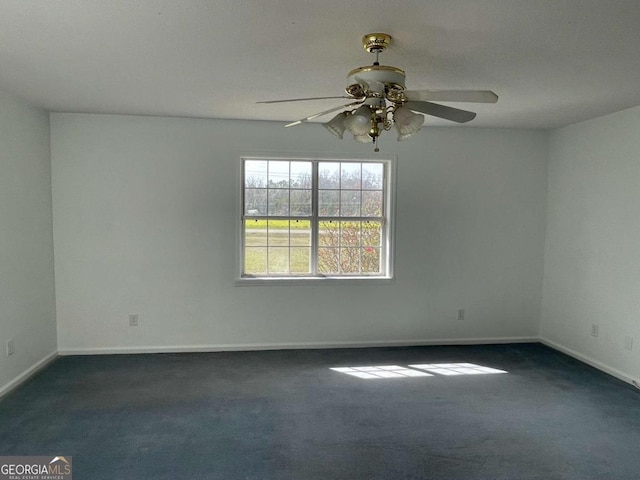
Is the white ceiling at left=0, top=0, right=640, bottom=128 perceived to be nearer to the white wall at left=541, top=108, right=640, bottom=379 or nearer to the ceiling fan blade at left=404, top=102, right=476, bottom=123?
the ceiling fan blade at left=404, top=102, right=476, bottom=123

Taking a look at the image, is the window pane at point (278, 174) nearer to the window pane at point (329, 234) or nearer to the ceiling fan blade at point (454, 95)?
the window pane at point (329, 234)

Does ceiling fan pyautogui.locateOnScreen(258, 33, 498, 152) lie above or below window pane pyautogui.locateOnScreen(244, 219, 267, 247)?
above

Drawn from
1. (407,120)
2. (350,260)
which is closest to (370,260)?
(350,260)

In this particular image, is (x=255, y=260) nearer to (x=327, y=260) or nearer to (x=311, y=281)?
(x=311, y=281)

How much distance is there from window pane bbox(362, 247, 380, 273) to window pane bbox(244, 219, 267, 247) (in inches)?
43.2

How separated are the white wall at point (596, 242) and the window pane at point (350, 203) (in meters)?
2.14

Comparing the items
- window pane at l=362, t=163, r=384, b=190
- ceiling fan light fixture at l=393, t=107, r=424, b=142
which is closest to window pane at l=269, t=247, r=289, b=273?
window pane at l=362, t=163, r=384, b=190

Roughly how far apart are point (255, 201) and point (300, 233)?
579 mm

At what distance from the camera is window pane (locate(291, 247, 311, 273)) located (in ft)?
14.4

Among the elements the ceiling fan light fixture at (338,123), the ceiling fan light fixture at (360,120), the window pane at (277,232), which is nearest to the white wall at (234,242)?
the window pane at (277,232)

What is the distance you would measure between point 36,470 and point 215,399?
45.3 inches

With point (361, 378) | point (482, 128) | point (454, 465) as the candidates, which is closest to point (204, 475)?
point (454, 465)

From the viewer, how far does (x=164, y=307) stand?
13.6 ft

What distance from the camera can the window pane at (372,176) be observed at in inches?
174
